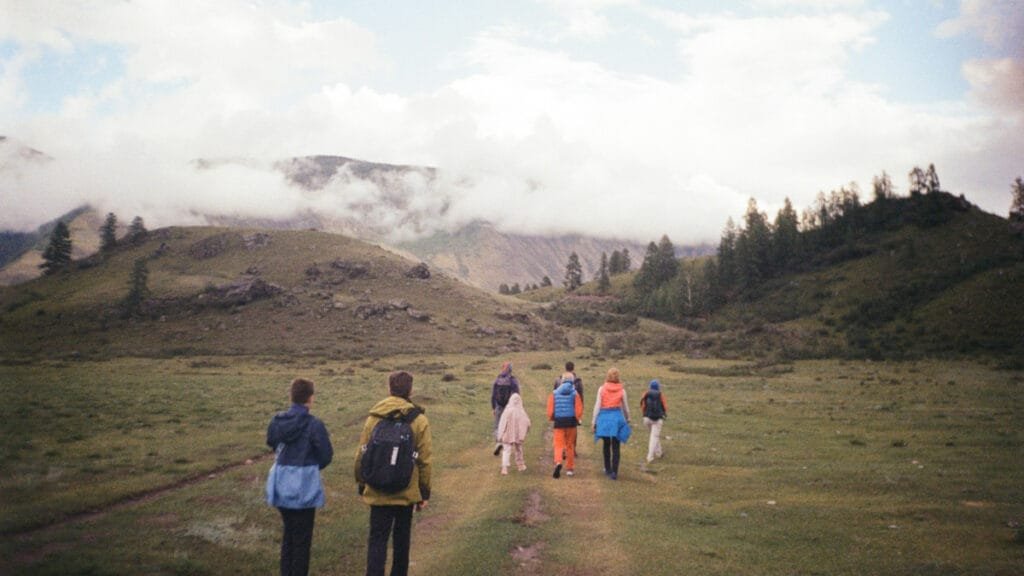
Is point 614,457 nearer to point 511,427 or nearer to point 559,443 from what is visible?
point 559,443

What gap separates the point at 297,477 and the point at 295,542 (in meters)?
1.15

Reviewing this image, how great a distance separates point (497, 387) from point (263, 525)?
10.5 meters

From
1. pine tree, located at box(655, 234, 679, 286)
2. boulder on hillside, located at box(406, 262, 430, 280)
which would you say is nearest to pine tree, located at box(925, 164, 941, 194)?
pine tree, located at box(655, 234, 679, 286)

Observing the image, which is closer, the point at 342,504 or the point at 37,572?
the point at 37,572

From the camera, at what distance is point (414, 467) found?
890cm

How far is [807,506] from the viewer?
15305mm

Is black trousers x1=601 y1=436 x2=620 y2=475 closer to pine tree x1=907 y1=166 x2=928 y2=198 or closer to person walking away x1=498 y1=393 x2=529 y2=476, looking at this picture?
person walking away x1=498 y1=393 x2=529 y2=476

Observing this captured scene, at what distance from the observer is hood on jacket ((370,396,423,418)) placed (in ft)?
29.0

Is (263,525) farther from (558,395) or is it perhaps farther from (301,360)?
(301,360)

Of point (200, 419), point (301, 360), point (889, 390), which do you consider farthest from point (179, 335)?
point (889, 390)

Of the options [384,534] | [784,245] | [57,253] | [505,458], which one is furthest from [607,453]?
[57,253]

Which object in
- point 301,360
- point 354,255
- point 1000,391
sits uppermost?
point 354,255

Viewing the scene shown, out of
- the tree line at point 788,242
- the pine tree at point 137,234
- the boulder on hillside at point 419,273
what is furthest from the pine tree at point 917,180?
the pine tree at point 137,234

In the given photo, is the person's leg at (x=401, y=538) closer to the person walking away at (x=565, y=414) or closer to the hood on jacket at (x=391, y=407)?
the hood on jacket at (x=391, y=407)
